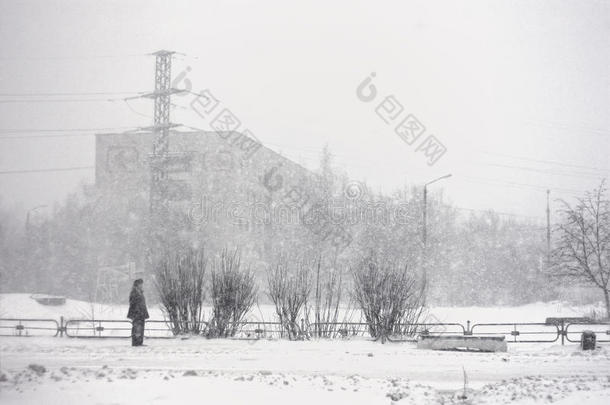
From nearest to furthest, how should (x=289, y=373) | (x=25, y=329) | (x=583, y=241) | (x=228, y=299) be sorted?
(x=289, y=373) → (x=228, y=299) → (x=25, y=329) → (x=583, y=241)

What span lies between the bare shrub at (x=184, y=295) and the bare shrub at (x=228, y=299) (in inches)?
19.1

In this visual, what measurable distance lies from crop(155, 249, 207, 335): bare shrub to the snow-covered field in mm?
1352

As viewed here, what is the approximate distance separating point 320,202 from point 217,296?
3668 cm

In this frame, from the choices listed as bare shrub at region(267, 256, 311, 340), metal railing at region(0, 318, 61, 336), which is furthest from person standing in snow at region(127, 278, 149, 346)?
bare shrub at region(267, 256, 311, 340)

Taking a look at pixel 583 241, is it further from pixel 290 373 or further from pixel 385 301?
pixel 290 373

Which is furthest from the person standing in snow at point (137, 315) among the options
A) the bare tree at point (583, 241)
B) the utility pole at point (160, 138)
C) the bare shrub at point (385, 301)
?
the bare tree at point (583, 241)

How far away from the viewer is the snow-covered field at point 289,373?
32.9 feet

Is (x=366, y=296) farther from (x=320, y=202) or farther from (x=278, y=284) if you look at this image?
(x=320, y=202)

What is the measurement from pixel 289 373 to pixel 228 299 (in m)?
8.09

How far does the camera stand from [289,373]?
42.4ft

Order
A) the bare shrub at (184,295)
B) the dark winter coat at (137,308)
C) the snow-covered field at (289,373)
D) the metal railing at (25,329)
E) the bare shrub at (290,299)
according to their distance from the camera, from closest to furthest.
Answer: the snow-covered field at (289,373), the dark winter coat at (137,308), the metal railing at (25,329), the bare shrub at (290,299), the bare shrub at (184,295)

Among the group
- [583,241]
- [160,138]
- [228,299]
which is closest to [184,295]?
[228,299]

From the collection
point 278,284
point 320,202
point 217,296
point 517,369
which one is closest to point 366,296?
point 278,284

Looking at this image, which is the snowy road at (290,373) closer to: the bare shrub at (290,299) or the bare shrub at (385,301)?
the bare shrub at (385,301)
